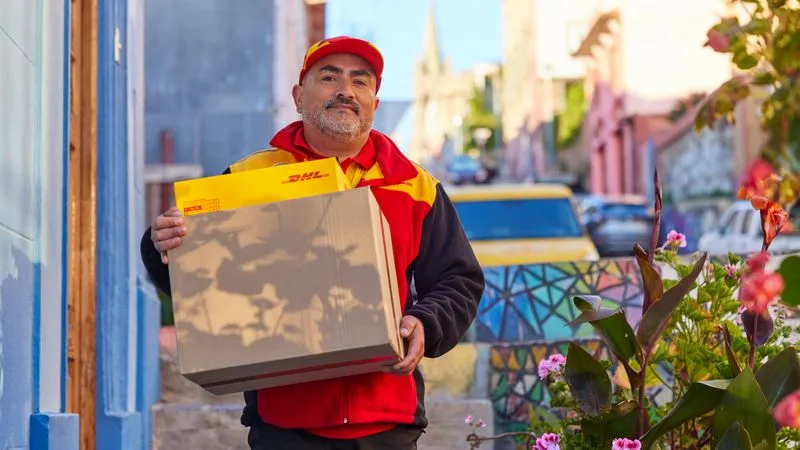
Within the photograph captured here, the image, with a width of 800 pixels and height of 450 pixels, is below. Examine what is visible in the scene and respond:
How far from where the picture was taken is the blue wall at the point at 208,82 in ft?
56.5

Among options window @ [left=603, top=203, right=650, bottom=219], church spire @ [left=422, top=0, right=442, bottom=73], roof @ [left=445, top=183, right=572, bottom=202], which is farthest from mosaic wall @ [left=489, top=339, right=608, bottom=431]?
church spire @ [left=422, top=0, right=442, bottom=73]

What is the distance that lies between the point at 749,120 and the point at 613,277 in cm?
2262

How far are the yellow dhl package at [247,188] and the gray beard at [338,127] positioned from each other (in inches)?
9.0

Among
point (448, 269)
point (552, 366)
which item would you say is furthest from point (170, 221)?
point (552, 366)

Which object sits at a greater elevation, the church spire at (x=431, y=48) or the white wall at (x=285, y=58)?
the church spire at (x=431, y=48)

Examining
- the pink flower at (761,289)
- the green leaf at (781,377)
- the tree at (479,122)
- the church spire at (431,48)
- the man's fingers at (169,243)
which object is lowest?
the green leaf at (781,377)

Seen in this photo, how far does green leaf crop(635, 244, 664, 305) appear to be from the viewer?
452cm

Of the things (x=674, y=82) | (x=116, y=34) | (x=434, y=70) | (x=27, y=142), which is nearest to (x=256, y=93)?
(x=116, y=34)

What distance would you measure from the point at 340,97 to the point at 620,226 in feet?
73.1

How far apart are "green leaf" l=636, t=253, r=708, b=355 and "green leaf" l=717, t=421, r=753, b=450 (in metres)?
0.42

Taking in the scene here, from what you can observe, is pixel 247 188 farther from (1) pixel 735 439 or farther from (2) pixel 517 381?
(2) pixel 517 381

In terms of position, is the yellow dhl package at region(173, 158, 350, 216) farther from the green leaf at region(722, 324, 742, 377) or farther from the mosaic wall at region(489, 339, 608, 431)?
the mosaic wall at region(489, 339, 608, 431)

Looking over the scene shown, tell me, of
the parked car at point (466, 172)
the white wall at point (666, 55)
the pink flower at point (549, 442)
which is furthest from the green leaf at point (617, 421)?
the parked car at point (466, 172)

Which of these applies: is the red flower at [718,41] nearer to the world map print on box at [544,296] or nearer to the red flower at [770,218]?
the red flower at [770,218]
